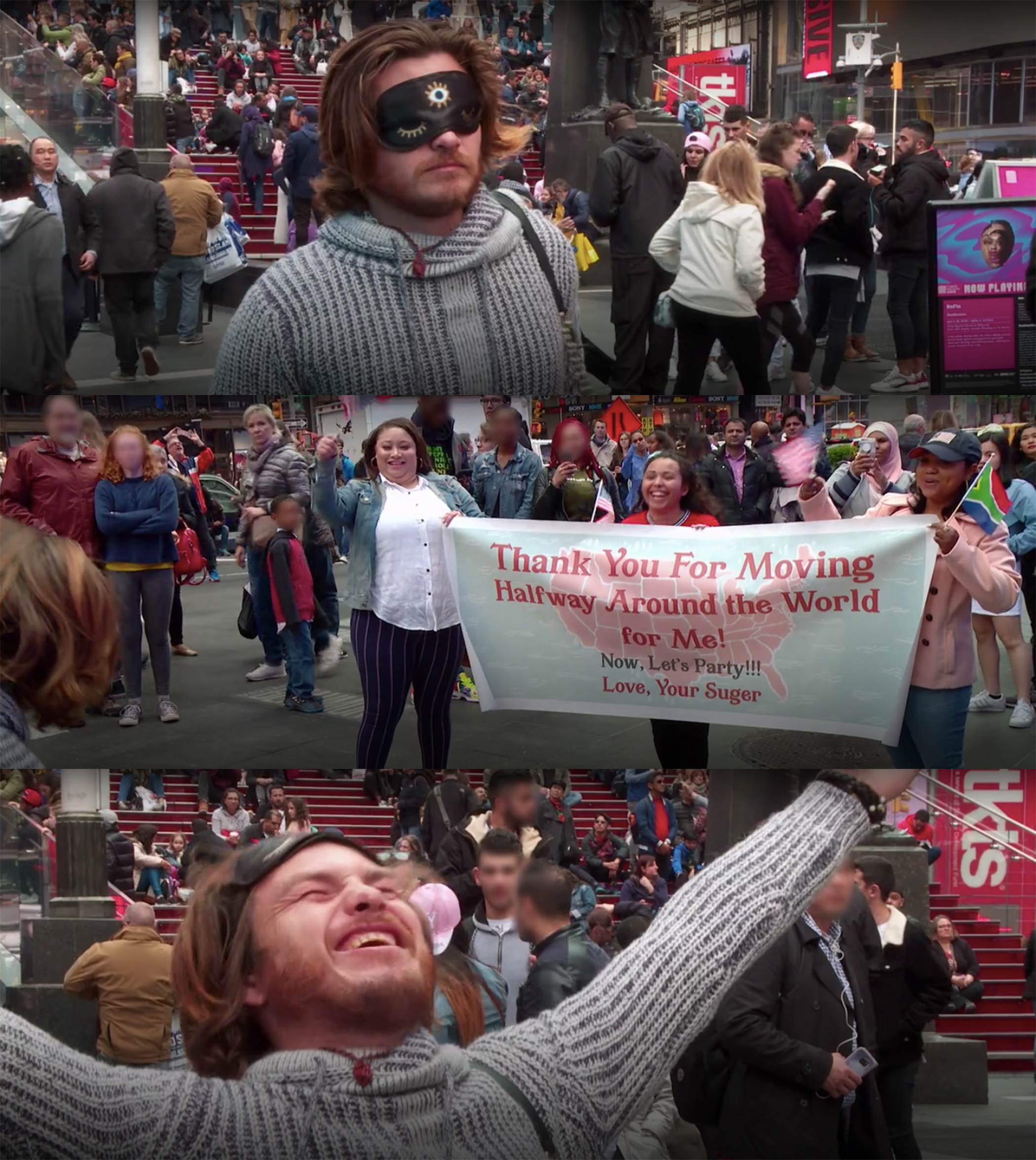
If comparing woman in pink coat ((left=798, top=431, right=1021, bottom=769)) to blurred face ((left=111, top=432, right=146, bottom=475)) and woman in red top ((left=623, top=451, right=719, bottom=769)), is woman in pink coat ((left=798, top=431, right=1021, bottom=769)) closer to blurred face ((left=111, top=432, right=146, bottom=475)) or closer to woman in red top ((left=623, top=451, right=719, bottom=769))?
woman in red top ((left=623, top=451, right=719, bottom=769))

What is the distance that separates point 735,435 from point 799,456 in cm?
19

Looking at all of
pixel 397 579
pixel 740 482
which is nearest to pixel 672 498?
pixel 740 482

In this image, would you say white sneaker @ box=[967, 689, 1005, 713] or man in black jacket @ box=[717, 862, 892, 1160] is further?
white sneaker @ box=[967, 689, 1005, 713]

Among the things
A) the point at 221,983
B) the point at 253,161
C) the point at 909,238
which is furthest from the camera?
the point at 909,238

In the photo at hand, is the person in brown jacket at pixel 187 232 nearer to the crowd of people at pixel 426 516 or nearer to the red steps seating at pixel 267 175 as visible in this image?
the red steps seating at pixel 267 175

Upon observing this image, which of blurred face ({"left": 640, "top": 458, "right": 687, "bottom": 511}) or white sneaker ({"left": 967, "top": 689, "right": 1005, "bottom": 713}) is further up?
blurred face ({"left": 640, "top": 458, "right": 687, "bottom": 511})

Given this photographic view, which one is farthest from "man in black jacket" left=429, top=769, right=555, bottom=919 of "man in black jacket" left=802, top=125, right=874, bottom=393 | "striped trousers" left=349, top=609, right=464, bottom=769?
"man in black jacket" left=802, top=125, right=874, bottom=393

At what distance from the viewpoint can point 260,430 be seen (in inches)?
155

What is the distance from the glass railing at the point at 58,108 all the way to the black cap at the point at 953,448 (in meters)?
2.30

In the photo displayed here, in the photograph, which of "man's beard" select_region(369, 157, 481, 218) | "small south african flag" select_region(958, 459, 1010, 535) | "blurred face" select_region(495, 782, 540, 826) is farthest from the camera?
"small south african flag" select_region(958, 459, 1010, 535)

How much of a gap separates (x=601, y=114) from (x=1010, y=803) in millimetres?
2174

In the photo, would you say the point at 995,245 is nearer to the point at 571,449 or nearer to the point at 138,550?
the point at 571,449

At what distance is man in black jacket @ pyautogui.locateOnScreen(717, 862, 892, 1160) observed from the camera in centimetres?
328

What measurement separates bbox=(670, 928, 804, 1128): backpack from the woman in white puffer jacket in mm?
1630
